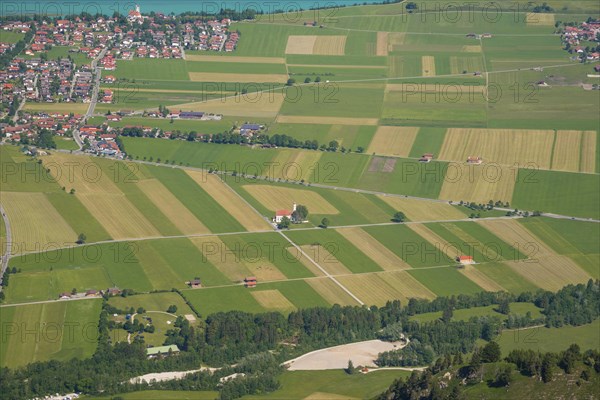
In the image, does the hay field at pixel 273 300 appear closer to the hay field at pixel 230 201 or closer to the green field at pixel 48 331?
the green field at pixel 48 331

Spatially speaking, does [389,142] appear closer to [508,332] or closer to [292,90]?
[292,90]

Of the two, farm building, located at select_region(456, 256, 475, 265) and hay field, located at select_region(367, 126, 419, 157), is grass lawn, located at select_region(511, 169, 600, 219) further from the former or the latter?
farm building, located at select_region(456, 256, 475, 265)

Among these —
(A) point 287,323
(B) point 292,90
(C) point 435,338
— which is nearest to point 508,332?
(C) point 435,338

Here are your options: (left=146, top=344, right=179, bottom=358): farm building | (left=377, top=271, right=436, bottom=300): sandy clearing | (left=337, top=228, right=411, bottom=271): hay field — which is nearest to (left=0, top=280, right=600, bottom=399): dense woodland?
(left=146, top=344, right=179, bottom=358): farm building

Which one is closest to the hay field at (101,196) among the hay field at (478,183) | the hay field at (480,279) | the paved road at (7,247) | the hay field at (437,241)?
the paved road at (7,247)

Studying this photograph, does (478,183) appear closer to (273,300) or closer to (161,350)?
(273,300)
